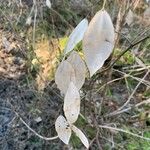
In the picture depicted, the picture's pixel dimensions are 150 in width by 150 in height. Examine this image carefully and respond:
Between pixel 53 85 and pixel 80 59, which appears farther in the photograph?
pixel 53 85

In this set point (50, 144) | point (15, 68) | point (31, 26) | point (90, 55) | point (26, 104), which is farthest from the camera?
point (31, 26)

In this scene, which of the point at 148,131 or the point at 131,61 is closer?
the point at 148,131

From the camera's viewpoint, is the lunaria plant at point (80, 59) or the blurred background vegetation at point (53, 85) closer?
the lunaria plant at point (80, 59)

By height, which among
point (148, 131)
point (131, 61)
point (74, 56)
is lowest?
point (148, 131)

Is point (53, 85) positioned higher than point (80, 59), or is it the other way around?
point (80, 59)

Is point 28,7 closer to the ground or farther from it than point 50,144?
farther from it

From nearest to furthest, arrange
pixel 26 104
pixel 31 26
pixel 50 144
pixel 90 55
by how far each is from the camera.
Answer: pixel 90 55 → pixel 50 144 → pixel 26 104 → pixel 31 26

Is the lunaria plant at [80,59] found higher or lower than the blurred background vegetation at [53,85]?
higher

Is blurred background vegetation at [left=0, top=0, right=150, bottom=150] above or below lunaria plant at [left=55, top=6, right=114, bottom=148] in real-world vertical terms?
below

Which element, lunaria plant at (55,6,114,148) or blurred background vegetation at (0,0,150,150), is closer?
lunaria plant at (55,6,114,148)

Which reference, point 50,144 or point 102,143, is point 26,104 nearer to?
point 50,144

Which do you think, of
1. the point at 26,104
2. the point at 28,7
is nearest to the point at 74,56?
the point at 26,104
